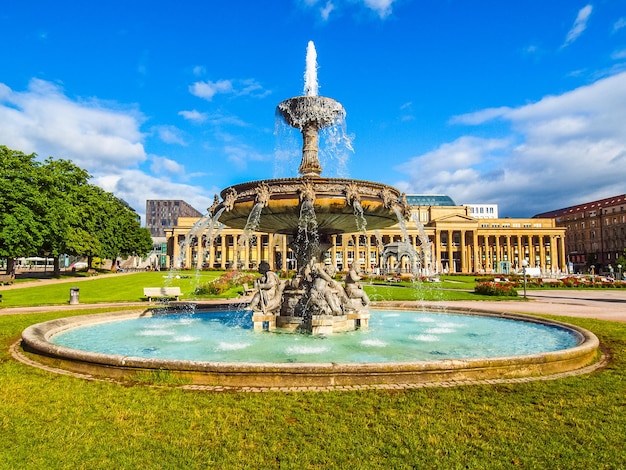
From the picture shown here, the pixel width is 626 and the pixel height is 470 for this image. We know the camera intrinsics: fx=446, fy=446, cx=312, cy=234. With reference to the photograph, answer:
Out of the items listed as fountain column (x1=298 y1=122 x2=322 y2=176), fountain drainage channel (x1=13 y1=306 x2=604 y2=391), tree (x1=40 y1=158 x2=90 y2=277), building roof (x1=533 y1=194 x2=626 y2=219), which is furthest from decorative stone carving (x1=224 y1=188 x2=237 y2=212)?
building roof (x1=533 y1=194 x2=626 y2=219)

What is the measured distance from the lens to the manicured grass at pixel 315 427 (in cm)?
433

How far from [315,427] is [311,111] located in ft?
33.1

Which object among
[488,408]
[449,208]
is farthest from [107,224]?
[449,208]

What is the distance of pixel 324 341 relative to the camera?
424 inches

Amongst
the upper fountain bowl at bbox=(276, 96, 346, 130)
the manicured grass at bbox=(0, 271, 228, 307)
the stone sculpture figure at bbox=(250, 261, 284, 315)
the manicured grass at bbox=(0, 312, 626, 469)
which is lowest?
the manicured grass at bbox=(0, 312, 626, 469)

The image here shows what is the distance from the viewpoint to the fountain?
22.8 feet

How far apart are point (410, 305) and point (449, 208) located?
110 metres

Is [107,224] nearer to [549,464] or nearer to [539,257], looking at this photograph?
[549,464]

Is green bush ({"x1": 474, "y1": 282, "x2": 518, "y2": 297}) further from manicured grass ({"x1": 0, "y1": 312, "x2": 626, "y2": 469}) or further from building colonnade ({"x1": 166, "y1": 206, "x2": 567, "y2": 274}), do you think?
building colonnade ({"x1": 166, "y1": 206, "x2": 567, "y2": 274})

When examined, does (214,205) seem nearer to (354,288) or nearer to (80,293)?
(354,288)

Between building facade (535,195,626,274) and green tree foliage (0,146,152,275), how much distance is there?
94.1 metres

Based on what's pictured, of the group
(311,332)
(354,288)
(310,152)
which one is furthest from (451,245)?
(311,332)

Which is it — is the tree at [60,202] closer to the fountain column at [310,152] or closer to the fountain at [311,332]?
the fountain at [311,332]

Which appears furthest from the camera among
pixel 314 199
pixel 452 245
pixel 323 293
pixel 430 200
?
pixel 430 200
